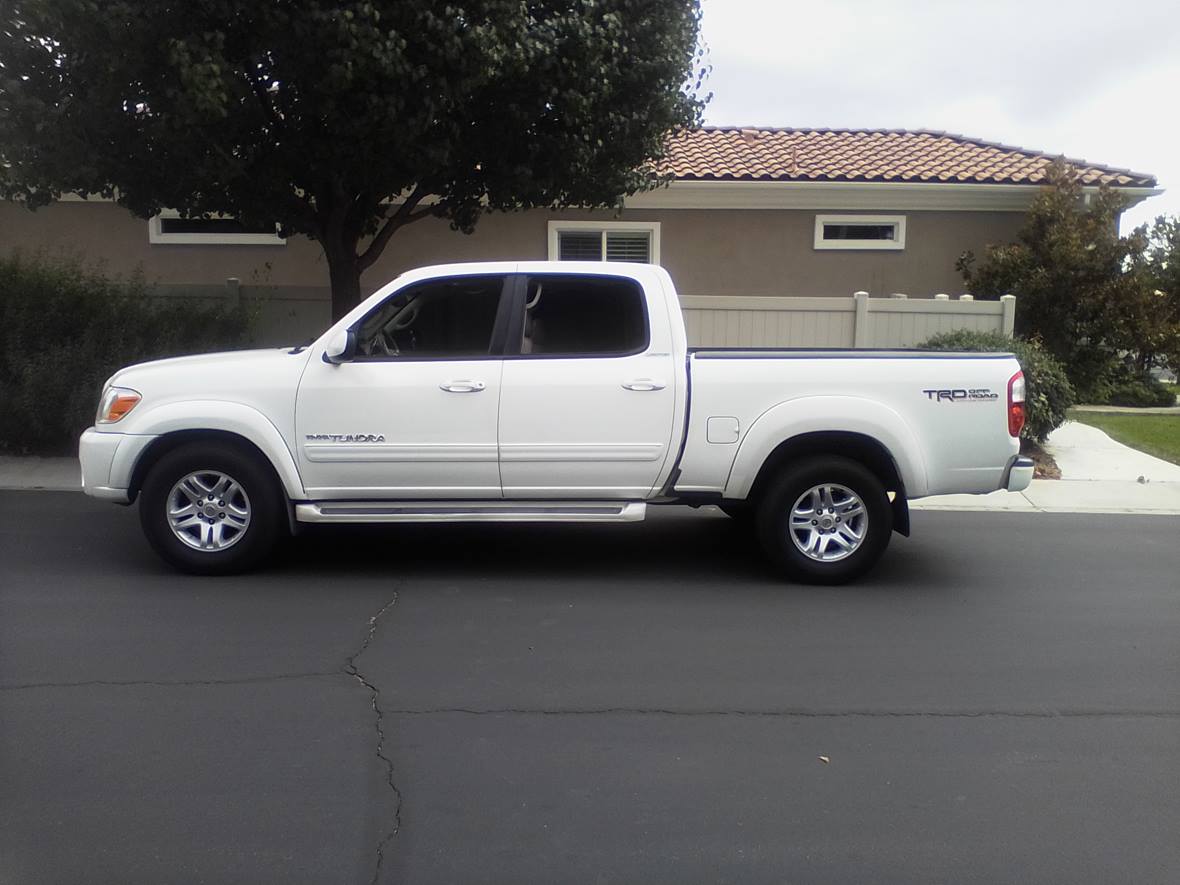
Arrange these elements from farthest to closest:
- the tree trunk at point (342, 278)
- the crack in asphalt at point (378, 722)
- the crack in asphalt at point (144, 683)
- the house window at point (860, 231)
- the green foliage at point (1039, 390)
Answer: the house window at point (860, 231) < the tree trunk at point (342, 278) < the green foliage at point (1039, 390) < the crack in asphalt at point (144, 683) < the crack in asphalt at point (378, 722)

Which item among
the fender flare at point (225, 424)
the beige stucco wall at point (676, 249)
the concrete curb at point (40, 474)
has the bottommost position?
the concrete curb at point (40, 474)

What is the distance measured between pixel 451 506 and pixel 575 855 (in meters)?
3.63

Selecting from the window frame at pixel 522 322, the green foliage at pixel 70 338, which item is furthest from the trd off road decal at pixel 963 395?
the green foliage at pixel 70 338

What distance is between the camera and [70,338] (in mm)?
12609

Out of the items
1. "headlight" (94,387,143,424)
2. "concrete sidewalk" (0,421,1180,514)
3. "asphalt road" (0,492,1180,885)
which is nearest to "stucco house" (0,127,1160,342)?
"concrete sidewalk" (0,421,1180,514)

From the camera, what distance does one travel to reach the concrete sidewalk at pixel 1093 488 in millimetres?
10289

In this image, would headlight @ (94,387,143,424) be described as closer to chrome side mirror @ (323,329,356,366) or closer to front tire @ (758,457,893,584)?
chrome side mirror @ (323,329,356,366)

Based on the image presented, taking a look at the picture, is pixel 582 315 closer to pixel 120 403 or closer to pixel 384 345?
pixel 384 345

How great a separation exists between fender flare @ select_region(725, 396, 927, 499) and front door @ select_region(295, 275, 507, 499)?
1669mm

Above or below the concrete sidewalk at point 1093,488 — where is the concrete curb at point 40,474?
below

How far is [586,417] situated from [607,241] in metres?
10.6

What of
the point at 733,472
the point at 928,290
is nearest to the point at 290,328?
the point at 733,472

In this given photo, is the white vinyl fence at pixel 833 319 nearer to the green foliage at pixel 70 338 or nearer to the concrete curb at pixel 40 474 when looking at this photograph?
the green foliage at pixel 70 338

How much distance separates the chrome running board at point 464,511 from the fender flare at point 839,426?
879 mm
